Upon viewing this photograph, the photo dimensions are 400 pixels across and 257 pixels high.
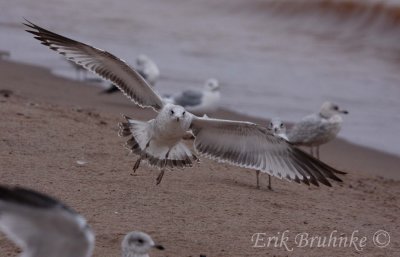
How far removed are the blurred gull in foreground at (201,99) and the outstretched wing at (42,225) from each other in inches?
279

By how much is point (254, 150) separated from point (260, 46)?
8.98m

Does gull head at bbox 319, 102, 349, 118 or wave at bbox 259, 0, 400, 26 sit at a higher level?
wave at bbox 259, 0, 400, 26

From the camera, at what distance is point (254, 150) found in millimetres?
7648

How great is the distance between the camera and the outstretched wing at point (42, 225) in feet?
14.4

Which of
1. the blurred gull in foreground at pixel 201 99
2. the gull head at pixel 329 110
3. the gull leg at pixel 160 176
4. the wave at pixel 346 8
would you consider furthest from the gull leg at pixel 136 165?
the wave at pixel 346 8

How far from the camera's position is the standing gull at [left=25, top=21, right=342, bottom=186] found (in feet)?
24.3

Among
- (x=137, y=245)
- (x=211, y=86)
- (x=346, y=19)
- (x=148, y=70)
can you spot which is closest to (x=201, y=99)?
(x=211, y=86)

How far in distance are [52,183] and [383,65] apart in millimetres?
8981

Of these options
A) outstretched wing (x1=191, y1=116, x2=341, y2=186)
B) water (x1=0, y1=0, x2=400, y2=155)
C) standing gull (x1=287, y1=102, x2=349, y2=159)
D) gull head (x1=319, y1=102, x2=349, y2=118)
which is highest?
water (x1=0, y1=0, x2=400, y2=155)

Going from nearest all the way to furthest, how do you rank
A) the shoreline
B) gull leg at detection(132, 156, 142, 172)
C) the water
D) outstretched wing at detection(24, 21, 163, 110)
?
gull leg at detection(132, 156, 142, 172) < outstretched wing at detection(24, 21, 163, 110) < the shoreline < the water

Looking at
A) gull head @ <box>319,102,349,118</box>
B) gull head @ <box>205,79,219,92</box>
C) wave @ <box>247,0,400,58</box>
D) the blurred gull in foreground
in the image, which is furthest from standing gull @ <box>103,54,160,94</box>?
wave @ <box>247,0,400,58</box>

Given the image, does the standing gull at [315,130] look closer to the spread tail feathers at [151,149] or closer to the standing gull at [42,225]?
the spread tail feathers at [151,149]

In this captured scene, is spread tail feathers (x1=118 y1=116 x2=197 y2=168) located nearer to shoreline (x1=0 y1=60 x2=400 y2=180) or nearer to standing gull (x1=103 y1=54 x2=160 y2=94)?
shoreline (x1=0 y1=60 x2=400 y2=180)

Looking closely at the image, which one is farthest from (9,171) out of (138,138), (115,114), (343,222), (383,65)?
(383,65)
